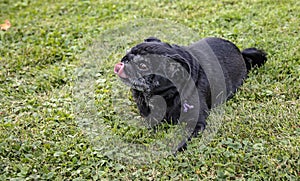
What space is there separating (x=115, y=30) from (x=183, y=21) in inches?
43.1

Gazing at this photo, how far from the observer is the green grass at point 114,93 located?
3.68 metres

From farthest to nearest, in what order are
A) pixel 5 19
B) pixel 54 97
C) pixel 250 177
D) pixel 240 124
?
1. pixel 5 19
2. pixel 54 97
3. pixel 240 124
4. pixel 250 177

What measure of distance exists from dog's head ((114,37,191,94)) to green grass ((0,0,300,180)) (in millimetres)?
513

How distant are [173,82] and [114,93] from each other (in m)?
1.06

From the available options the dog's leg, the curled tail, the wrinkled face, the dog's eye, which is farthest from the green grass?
the dog's eye

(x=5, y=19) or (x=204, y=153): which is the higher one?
(x=5, y=19)

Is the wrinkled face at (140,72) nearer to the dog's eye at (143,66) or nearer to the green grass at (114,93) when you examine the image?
the dog's eye at (143,66)

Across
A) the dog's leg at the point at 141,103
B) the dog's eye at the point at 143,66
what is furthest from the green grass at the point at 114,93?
the dog's eye at the point at 143,66

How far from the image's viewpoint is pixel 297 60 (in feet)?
17.1

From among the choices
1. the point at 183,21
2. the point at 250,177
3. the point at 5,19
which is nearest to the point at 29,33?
the point at 5,19

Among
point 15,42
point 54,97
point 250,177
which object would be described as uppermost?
point 15,42

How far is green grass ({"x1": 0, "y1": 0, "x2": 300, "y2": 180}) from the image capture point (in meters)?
3.68

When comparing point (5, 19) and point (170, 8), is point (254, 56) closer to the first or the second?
Answer: point (170, 8)

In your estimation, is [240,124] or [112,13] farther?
[112,13]
